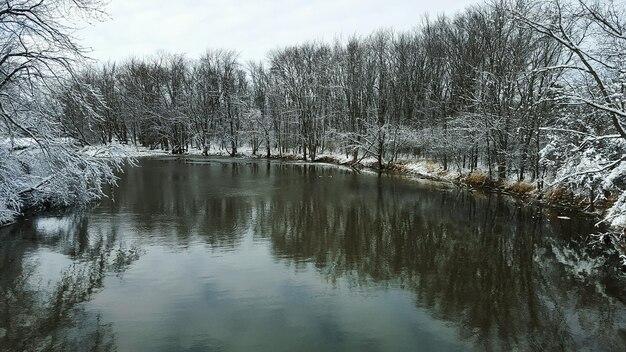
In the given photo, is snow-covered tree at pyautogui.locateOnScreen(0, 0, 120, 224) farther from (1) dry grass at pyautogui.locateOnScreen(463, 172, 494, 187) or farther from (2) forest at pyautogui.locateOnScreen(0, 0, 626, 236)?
(1) dry grass at pyautogui.locateOnScreen(463, 172, 494, 187)

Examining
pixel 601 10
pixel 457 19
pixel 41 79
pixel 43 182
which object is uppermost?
pixel 457 19

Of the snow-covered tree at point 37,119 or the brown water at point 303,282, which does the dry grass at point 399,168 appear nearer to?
the brown water at point 303,282

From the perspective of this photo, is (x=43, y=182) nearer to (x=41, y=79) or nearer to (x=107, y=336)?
(x=41, y=79)

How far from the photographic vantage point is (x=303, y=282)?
1013cm

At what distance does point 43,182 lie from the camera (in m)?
16.6

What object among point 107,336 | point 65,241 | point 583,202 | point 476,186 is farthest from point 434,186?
point 107,336

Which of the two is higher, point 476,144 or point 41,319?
point 476,144

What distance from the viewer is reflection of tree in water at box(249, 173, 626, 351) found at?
8.05m

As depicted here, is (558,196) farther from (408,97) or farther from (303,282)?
(408,97)

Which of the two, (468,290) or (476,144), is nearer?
(468,290)

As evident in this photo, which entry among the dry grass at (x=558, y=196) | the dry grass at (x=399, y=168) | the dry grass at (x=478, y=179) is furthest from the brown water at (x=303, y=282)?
the dry grass at (x=399, y=168)

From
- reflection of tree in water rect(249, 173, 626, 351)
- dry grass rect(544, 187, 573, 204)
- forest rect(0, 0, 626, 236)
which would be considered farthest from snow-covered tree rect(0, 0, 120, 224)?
dry grass rect(544, 187, 573, 204)

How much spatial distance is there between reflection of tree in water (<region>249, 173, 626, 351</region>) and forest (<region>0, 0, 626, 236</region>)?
7.41ft

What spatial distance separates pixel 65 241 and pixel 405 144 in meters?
31.4
